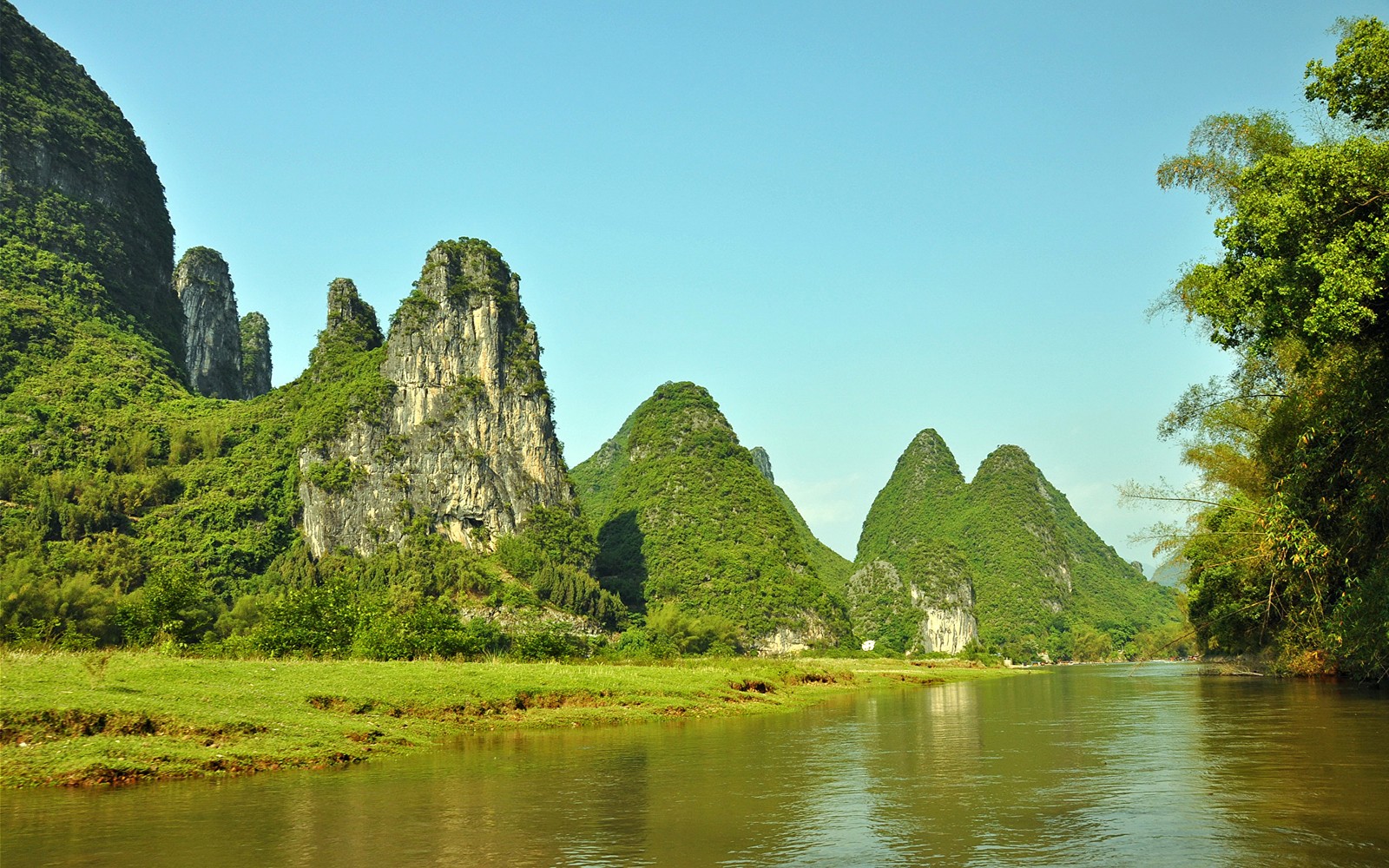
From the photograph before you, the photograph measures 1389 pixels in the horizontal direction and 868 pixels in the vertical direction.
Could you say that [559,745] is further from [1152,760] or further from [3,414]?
[3,414]

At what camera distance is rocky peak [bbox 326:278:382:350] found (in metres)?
118

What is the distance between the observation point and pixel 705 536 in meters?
138

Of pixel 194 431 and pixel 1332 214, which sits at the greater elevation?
pixel 194 431

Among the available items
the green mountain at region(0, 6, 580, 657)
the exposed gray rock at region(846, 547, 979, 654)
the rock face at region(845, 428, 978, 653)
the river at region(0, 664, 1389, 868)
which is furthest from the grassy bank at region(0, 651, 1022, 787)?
the exposed gray rock at region(846, 547, 979, 654)

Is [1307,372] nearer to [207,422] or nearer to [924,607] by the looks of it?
[207,422]

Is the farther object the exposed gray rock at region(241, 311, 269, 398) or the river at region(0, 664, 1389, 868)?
the exposed gray rock at region(241, 311, 269, 398)

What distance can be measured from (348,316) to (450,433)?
25.7 metres

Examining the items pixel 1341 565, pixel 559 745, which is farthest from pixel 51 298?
pixel 1341 565

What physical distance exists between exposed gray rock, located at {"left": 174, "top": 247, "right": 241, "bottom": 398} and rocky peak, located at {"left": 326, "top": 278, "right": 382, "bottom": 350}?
A: 4519 centimetres

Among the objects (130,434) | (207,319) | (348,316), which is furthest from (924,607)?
(207,319)

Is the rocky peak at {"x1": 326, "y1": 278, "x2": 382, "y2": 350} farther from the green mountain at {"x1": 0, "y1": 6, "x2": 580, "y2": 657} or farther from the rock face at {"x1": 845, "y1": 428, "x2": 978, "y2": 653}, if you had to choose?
the rock face at {"x1": 845, "y1": 428, "x2": 978, "y2": 653}

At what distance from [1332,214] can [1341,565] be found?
1234 centimetres

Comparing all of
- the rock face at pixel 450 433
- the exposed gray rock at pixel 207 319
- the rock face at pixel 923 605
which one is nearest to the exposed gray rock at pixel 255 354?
the exposed gray rock at pixel 207 319

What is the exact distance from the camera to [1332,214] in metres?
19.6
